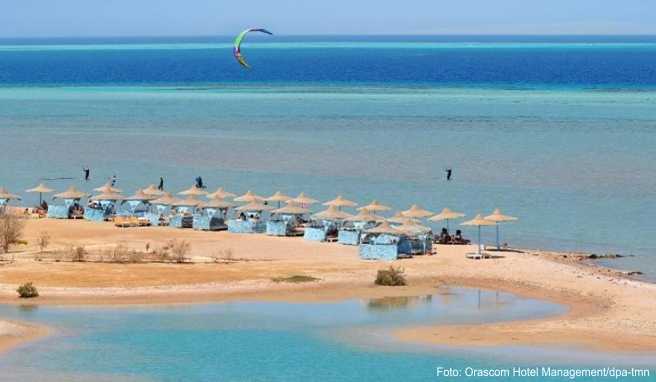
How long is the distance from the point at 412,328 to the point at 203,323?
5046mm

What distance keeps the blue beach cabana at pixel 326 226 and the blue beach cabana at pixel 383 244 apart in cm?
309

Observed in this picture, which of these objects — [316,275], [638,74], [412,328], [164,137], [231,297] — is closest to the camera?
[412,328]

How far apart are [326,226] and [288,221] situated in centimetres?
196

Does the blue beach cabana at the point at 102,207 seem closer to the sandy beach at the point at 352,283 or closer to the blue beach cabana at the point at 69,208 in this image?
the blue beach cabana at the point at 69,208

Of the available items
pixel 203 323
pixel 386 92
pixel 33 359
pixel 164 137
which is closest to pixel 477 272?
pixel 203 323

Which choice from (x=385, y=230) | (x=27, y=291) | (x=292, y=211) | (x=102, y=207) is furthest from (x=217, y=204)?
(x=27, y=291)

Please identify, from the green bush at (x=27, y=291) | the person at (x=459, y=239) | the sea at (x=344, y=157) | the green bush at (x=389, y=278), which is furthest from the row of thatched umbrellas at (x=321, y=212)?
the green bush at (x=27, y=291)

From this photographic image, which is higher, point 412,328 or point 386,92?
point 386,92

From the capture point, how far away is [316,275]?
126ft

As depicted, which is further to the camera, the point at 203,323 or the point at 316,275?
the point at 316,275

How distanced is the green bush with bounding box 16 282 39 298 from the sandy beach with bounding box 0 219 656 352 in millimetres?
267

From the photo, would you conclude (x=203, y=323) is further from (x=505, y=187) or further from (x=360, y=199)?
(x=505, y=187)

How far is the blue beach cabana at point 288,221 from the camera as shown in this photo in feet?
153

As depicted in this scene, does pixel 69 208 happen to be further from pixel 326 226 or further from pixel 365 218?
pixel 365 218
